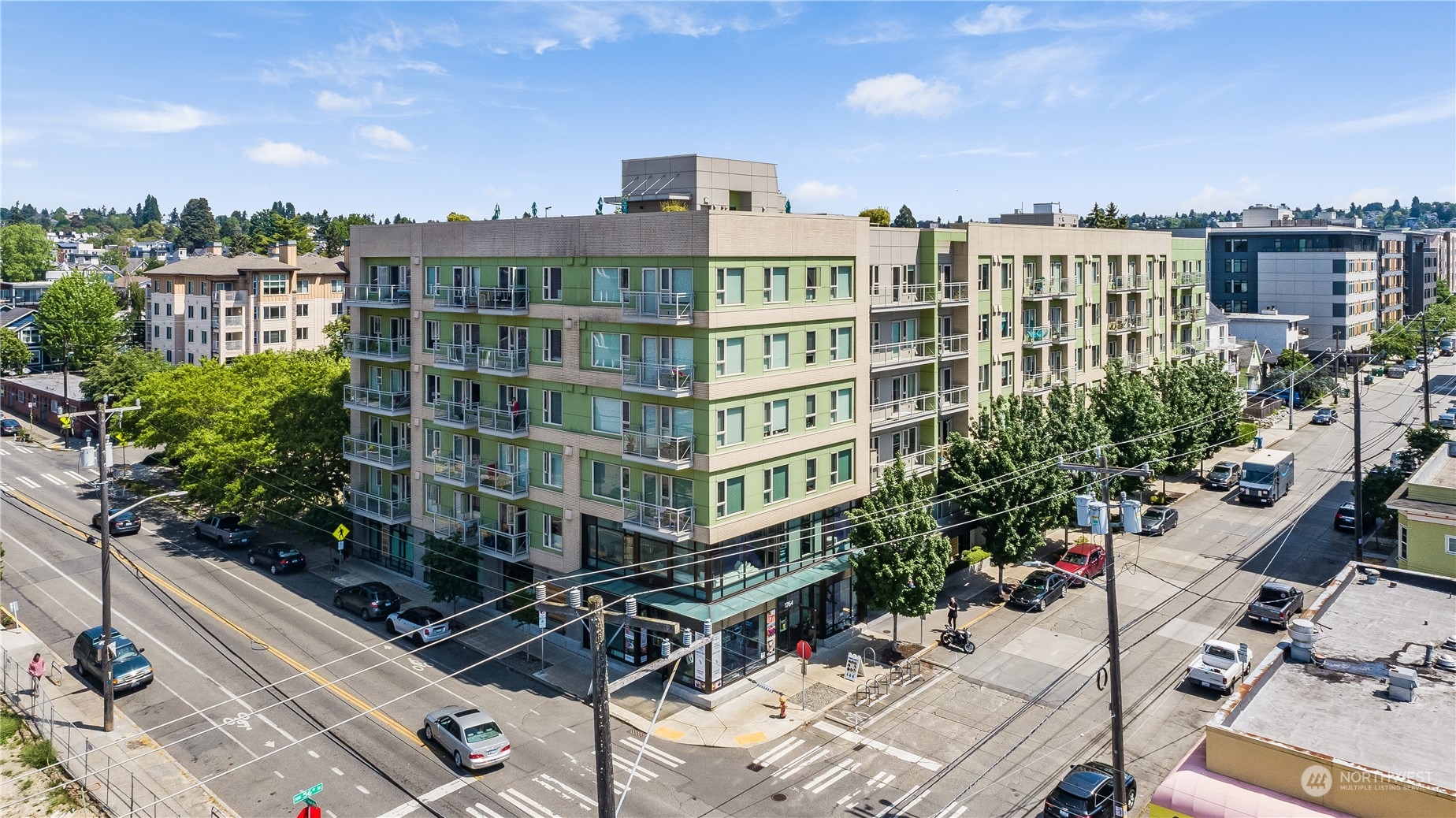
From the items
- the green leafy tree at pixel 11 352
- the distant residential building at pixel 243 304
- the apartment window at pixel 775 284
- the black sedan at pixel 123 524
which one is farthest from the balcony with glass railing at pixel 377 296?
the green leafy tree at pixel 11 352

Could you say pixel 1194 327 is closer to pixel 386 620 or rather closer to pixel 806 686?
pixel 806 686

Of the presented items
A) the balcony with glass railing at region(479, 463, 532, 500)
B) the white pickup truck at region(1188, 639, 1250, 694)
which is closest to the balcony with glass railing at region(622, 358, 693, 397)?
the balcony with glass railing at region(479, 463, 532, 500)

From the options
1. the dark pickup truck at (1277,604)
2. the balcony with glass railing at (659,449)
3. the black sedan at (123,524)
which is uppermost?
the balcony with glass railing at (659,449)

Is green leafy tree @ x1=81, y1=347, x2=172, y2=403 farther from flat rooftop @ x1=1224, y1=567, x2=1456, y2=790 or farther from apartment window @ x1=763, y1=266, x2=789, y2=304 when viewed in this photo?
flat rooftop @ x1=1224, y1=567, x2=1456, y2=790

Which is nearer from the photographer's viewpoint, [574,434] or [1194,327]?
[574,434]

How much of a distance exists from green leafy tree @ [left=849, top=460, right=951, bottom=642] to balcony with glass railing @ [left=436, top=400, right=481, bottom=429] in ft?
61.1

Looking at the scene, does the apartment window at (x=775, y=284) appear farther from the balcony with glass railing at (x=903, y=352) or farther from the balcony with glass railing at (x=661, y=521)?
the balcony with glass railing at (x=661, y=521)

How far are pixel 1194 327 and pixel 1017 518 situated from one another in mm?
46107

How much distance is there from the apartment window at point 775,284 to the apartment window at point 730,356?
7.93 feet

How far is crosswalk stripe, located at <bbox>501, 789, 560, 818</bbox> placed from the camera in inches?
1162

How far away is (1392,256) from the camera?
454ft

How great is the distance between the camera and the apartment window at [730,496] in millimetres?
38594

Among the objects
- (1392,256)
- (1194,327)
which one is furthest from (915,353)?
(1392,256)

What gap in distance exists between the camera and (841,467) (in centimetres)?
4450
